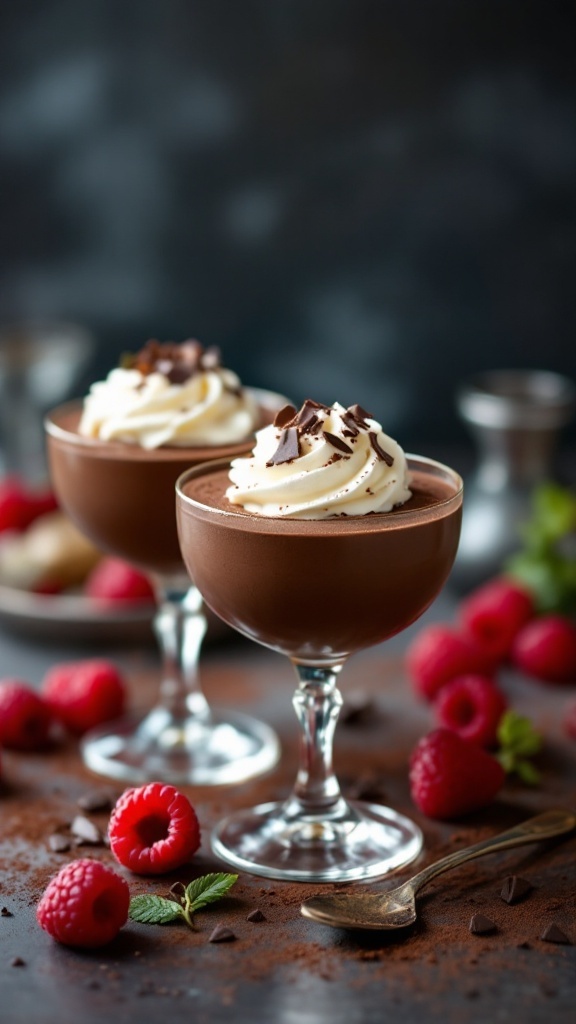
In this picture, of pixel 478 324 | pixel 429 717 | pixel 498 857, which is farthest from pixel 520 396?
pixel 498 857

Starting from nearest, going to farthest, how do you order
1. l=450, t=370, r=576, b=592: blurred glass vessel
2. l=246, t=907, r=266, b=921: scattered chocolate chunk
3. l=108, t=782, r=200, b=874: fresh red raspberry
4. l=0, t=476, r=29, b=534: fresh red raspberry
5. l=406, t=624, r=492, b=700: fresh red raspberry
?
l=246, t=907, r=266, b=921: scattered chocolate chunk
l=108, t=782, r=200, b=874: fresh red raspberry
l=406, t=624, r=492, b=700: fresh red raspberry
l=450, t=370, r=576, b=592: blurred glass vessel
l=0, t=476, r=29, b=534: fresh red raspberry

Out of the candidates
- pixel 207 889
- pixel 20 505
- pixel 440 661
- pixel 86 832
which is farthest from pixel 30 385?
pixel 207 889

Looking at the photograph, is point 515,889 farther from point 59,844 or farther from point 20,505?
point 20,505

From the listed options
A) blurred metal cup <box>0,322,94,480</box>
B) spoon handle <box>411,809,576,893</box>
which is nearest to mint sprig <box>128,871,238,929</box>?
spoon handle <box>411,809,576,893</box>

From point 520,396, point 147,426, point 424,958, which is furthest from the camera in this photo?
point 520,396

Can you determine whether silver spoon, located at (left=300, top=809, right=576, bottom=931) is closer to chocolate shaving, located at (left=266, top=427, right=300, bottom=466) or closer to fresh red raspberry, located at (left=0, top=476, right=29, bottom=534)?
chocolate shaving, located at (left=266, top=427, right=300, bottom=466)

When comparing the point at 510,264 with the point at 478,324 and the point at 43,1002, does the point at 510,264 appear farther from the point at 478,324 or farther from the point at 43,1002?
the point at 43,1002
